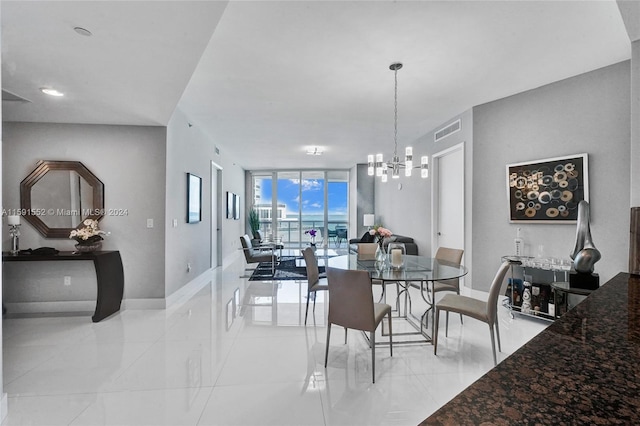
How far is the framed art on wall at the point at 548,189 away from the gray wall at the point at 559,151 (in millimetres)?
91

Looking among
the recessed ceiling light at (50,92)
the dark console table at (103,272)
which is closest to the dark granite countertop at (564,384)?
the recessed ceiling light at (50,92)

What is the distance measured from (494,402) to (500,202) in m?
4.25

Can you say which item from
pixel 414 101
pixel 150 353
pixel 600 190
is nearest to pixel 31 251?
pixel 150 353

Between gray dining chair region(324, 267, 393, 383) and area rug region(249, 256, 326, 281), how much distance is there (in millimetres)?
3194

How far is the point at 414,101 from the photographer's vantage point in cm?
409

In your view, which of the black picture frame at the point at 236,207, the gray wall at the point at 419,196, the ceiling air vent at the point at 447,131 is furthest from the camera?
the black picture frame at the point at 236,207

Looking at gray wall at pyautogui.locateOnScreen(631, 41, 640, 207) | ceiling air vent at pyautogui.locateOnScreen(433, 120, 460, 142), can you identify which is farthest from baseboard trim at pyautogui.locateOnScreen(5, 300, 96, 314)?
ceiling air vent at pyautogui.locateOnScreen(433, 120, 460, 142)

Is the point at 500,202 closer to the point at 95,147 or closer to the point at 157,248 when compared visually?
the point at 157,248

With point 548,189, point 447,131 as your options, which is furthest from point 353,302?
point 447,131

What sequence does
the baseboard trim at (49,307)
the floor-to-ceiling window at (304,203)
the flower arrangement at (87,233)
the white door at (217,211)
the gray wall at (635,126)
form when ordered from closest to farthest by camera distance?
the gray wall at (635,126) < the flower arrangement at (87,233) < the baseboard trim at (49,307) < the white door at (217,211) < the floor-to-ceiling window at (304,203)

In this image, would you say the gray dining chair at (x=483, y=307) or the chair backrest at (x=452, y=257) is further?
the chair backrest at (x=452, y=257)

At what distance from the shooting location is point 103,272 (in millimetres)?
3562

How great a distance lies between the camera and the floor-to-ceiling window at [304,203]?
10.5m

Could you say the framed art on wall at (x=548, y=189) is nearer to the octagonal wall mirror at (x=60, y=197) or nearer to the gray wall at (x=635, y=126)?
the gray wall at (x=635, y=126)
